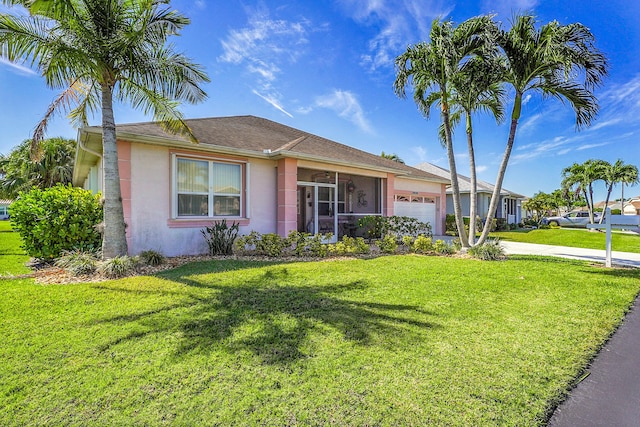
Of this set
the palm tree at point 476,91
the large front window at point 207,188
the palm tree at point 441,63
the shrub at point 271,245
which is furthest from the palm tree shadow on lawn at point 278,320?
the palm tree at point 476,91

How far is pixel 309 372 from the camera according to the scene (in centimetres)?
294

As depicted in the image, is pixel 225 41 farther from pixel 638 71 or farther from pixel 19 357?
pixel 638 71

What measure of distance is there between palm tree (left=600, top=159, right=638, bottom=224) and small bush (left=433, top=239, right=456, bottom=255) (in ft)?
69.9

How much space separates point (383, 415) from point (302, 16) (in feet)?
41.5

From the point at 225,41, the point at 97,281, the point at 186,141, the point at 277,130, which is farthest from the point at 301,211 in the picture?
the point at 97,281

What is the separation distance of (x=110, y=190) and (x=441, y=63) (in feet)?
34.6

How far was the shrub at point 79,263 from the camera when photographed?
683cm

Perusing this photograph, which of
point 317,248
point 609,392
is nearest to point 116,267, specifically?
point 317,248

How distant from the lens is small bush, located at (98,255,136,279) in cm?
679

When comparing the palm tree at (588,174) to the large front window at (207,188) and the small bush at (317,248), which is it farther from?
the large front window at (207,188)

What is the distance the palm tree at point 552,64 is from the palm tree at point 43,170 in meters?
33.2

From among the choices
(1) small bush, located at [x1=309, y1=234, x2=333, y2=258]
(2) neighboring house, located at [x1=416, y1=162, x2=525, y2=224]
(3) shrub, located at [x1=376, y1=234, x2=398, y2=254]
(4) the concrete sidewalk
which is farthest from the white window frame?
(2) neighboring house, located at [x1=416, y1=162, x2=525, y2=224]

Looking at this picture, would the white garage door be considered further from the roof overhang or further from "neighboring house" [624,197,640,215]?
"neighboring house" [624,197,640,215]

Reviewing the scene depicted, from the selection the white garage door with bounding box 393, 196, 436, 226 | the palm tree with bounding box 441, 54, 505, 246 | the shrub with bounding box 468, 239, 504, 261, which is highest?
the palm tree with bounding box 441, 54, 505, 246
